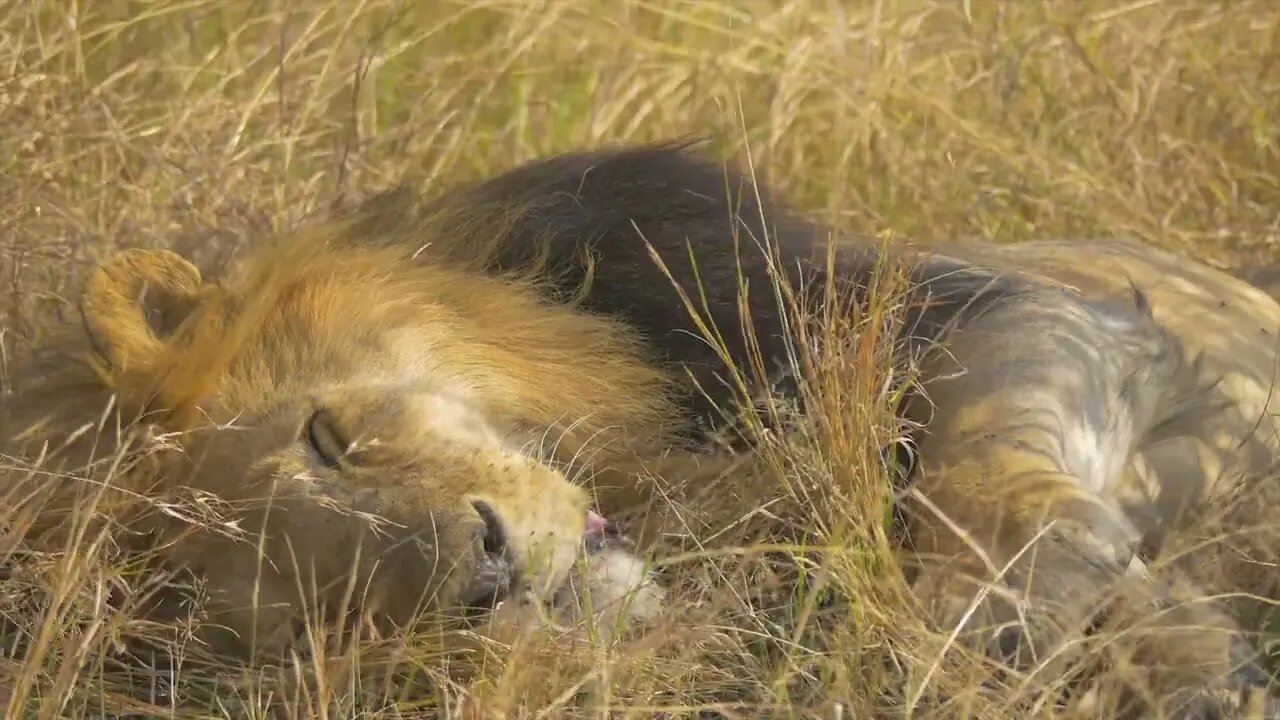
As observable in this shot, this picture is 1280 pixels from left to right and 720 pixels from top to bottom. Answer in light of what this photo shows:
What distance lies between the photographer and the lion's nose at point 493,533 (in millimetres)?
2602

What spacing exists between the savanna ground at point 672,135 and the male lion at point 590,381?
0.15 meters

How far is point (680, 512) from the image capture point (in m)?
2.97

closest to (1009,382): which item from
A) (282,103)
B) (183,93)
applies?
(282,103)

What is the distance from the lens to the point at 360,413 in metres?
2.83

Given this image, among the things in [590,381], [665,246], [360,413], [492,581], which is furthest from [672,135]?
[492,581]

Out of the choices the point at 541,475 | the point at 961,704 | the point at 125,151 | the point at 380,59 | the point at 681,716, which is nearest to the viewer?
the point at 961,704

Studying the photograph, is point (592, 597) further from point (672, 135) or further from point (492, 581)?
point (672, 135)

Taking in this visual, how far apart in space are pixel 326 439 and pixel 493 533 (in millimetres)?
356

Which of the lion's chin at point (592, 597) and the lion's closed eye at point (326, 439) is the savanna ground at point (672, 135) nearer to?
the lion's chin at point (592, 597)

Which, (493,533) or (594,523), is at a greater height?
(493,533)

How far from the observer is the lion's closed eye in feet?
9.09

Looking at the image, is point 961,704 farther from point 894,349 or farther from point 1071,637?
point 894,349

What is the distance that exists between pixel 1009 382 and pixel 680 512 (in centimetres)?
59

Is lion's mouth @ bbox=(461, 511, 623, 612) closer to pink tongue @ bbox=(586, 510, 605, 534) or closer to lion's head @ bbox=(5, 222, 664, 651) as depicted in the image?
lion's head @ bbox=(5, 222, 664, 651)
